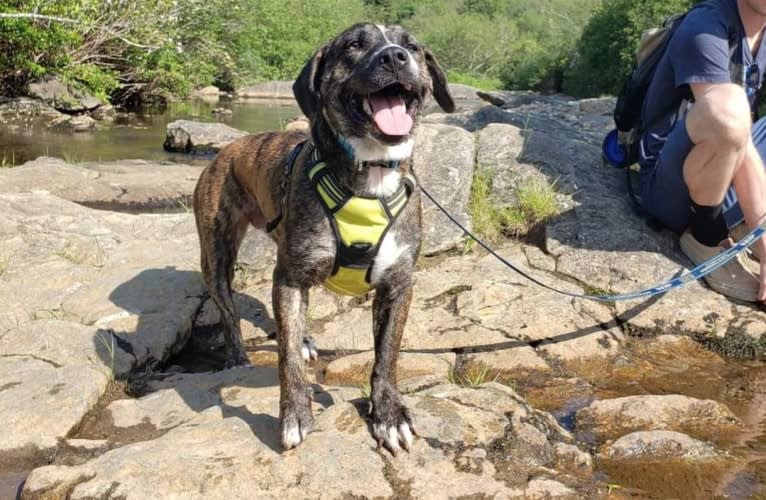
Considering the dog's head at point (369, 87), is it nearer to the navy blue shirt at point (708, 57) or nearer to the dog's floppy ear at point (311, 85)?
the dog's floppy ear at point (311, 85)

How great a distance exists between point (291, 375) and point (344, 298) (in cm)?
202

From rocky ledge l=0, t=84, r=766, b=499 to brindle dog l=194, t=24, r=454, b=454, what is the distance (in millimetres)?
183

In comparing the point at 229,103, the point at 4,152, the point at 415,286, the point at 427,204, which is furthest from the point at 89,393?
the point at 229,103

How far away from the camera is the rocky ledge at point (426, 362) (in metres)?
2.85

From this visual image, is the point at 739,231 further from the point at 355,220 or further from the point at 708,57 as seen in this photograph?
the point at 355,220

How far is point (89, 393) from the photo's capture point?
3631mm

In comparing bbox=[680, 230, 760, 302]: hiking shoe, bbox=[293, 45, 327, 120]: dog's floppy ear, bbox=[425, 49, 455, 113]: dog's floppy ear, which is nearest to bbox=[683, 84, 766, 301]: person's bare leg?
bbox=[680, 230, 760, 302]: hiking shoe

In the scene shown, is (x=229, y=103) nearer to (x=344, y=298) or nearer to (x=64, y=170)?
(x=64, y=170)

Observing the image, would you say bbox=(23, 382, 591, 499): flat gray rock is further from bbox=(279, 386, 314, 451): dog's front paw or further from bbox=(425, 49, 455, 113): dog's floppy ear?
bbox=(425, 49, 455, 113): dog's floppy ear

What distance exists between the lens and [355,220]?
129 inches

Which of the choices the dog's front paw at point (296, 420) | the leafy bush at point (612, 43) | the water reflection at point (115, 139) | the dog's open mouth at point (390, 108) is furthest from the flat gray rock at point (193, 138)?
the leafy bush at point (612, 43)

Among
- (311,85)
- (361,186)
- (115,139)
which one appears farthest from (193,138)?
(361,186)

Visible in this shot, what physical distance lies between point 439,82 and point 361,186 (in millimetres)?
860

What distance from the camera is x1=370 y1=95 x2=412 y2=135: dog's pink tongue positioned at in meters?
3.20
